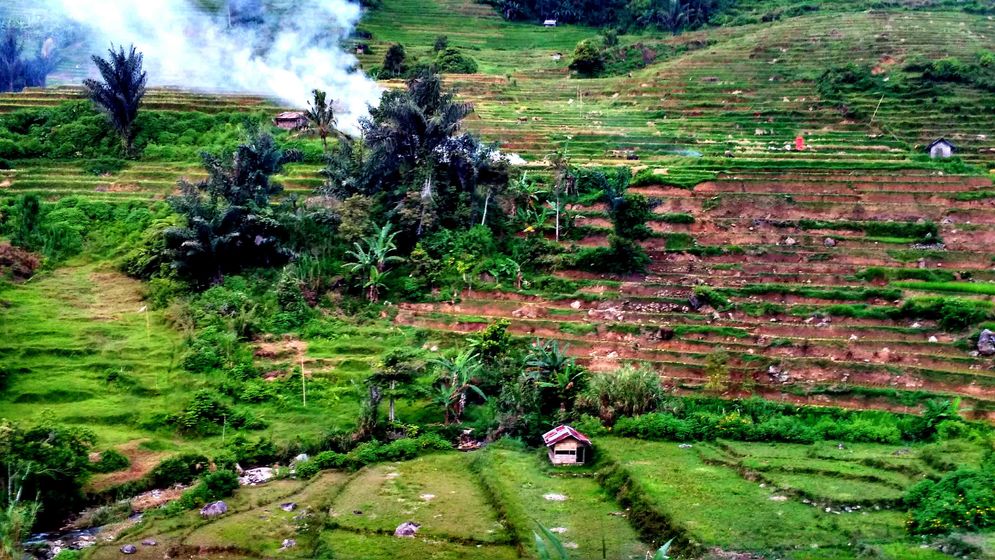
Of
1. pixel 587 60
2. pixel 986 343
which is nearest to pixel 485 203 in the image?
pixel 986 343

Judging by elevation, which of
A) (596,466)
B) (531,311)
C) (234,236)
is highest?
(234,236)

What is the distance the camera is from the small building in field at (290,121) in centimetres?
3924

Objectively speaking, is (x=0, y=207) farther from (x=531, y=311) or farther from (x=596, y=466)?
(x=596, y=466)

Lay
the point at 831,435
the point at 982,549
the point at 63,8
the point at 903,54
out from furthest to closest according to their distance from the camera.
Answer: the point at 63,8
the point at 903,54
the point at 831,435
the point at 982,549

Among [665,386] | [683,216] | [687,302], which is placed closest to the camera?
[665,386]

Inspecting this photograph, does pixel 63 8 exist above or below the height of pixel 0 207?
above

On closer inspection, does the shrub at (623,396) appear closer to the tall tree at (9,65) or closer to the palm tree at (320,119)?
the palm tree at (320,119)

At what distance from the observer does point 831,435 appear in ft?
76.4

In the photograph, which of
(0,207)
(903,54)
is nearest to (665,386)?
(0,207)

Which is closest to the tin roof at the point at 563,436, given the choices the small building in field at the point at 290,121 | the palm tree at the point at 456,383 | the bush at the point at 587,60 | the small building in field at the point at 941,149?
the palm tree at the point at 456,383

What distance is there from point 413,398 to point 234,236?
8.37 meters

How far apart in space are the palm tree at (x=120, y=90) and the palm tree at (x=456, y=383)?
62.1 ft

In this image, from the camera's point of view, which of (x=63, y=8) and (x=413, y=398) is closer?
(x=413, y=398)

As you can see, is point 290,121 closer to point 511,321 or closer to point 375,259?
point 375,259
